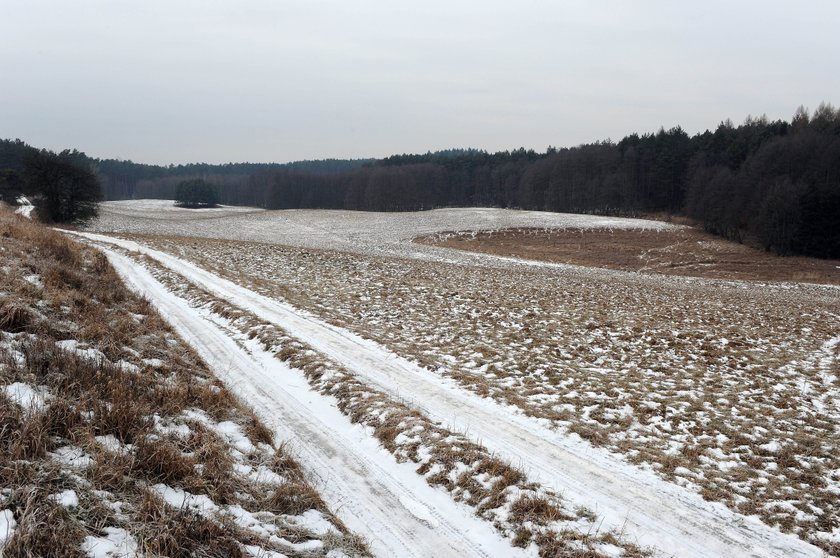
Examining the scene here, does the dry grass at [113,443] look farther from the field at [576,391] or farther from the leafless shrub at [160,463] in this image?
the field at [576,391]

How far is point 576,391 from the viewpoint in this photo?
10328 mm

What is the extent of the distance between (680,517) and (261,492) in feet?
17.6

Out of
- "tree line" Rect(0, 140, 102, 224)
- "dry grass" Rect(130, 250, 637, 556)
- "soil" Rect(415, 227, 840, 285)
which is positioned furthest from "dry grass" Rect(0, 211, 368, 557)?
"tree line" Rect(0, 140, 102, 224)

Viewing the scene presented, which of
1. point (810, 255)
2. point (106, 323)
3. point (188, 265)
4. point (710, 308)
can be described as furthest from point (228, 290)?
point (810, 255)

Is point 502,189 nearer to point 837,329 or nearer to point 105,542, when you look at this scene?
point 837,329

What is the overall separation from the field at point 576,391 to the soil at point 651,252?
17.4 meters

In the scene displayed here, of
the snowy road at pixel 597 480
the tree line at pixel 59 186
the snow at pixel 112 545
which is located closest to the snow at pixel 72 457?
the snow at pixel 112 545

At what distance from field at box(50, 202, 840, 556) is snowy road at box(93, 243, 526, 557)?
185 mm

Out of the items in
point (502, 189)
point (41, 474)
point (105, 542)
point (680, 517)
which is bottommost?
point (680, 517)

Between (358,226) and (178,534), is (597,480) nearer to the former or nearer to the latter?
(178,534)

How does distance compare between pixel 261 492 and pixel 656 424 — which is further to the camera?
pixel 656 424

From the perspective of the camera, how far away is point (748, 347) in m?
14.6

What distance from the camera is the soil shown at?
142ft

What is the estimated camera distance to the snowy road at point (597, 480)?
18.8 feet
